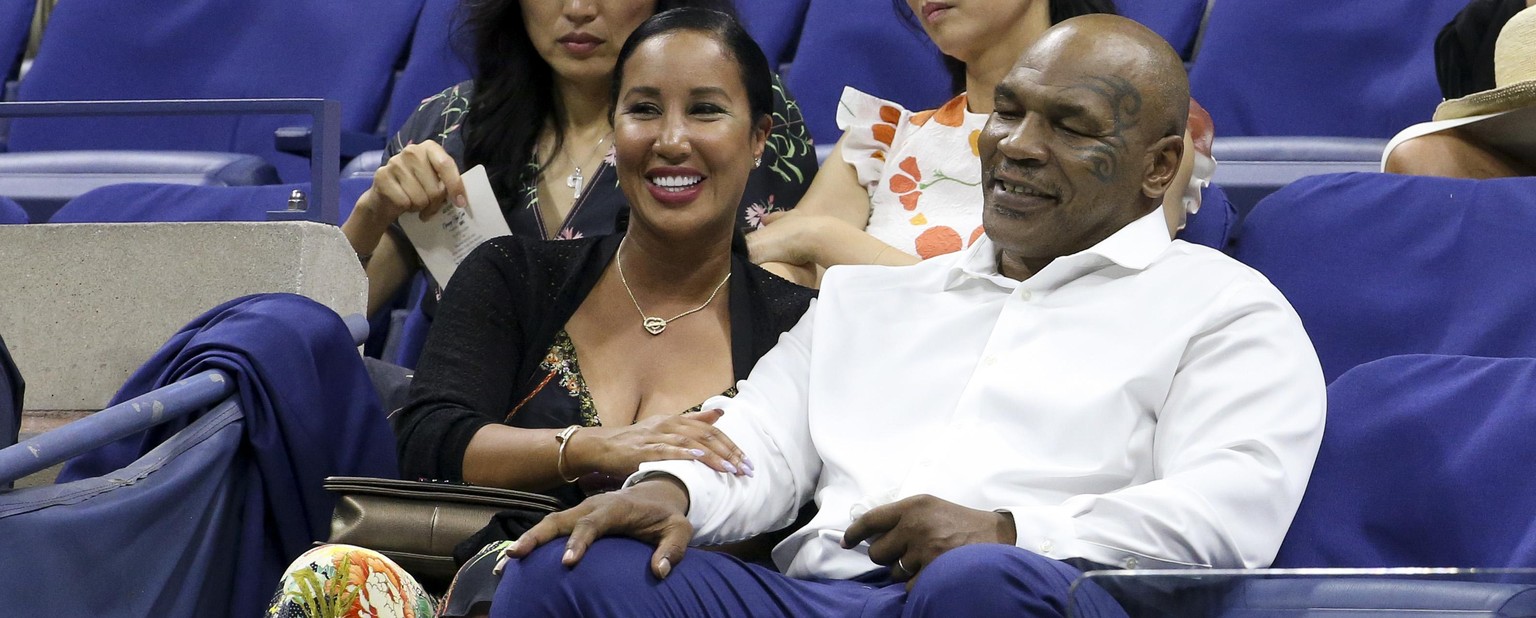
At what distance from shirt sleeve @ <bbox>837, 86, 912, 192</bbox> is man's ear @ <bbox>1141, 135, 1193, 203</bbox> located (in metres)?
0.66

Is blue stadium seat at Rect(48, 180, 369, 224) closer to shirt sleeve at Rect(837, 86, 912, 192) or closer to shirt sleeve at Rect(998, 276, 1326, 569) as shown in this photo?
shirt sleeve at Rect(837, 86, 912, 192)

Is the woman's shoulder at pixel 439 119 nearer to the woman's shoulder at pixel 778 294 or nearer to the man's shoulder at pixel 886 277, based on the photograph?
the woman's shoulder at pixel 778 294

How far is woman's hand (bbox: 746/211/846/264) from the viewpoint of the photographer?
1939mm

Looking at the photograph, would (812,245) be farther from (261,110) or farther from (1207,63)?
(1207,63)

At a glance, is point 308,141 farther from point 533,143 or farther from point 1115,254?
point 1115,254

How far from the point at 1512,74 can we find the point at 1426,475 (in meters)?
0.69

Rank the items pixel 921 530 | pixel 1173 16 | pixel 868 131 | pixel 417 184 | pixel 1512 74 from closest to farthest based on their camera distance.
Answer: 1. pixel 921 530
2. pixel 1512 74
3. pixel 417 184
4. pixel 868 131
5. pixel 1173 16

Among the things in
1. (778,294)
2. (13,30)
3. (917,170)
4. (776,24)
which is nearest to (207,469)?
(778,294)

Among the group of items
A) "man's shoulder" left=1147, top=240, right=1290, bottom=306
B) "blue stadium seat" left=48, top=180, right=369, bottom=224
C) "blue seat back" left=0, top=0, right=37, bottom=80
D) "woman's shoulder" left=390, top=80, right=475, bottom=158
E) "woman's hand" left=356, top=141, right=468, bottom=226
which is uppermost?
"man's shoulder" left=1147, top=240, right=1290, bottom=306

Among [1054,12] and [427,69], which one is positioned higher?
[1054,12]

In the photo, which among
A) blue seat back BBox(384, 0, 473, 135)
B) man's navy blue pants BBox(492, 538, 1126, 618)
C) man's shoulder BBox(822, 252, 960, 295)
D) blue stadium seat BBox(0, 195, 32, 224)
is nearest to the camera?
man's navy blue pants BBox(492, 538, 1126, 618)

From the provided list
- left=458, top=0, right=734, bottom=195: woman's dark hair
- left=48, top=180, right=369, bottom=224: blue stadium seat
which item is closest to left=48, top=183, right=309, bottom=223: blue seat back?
left=48, top=180, right=369, bottom=224: blue stadium seat

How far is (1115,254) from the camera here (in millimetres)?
1476

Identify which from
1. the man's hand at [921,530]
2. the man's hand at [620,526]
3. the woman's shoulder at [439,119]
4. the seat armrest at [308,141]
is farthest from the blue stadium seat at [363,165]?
the man's hand at [921,530]
